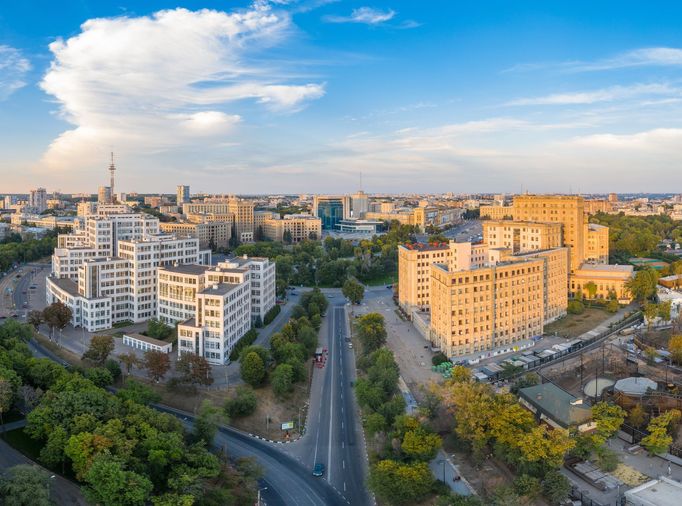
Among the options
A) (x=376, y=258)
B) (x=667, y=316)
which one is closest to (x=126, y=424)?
(x=667, y=316)

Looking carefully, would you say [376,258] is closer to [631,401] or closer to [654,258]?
[654,258]

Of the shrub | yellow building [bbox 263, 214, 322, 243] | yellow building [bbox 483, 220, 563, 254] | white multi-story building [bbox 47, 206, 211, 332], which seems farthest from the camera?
yellow building [bbox 263, 214, 322, 243]

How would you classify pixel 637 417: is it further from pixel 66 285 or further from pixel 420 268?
pixel 66 285

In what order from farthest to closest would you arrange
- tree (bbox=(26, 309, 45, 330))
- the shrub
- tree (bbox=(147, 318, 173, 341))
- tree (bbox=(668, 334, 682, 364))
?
the shrub
tree (bbox=(26, 309, 45, 330))
tree (bbox=(147, 318, 173, 341))
tree (bbox=(668, 334, 682, 364))

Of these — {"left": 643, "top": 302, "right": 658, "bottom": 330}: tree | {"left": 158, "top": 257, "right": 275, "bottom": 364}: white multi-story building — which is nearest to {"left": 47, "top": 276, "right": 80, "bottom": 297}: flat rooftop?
{"left": 158, "top": 257, "right": 275, "bottom": 364}: white multi-story building

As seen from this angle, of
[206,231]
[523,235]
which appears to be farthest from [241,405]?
[206,231]

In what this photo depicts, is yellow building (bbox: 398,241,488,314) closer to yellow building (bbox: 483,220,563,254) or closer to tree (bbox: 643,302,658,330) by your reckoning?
yellow building (bbox: 483,220,563,254)

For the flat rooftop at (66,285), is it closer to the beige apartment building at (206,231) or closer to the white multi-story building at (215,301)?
the white multi-story building at (215,301)
